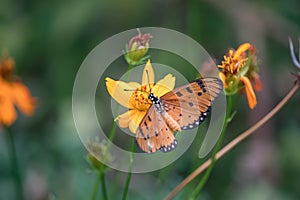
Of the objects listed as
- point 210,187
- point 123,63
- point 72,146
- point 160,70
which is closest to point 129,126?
point 160,70

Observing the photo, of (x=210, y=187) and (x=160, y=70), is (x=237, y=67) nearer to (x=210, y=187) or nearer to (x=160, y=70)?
(x=160, y=70)

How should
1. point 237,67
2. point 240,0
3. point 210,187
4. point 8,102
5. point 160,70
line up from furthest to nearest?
point 240,0, point 210,187, point 8,102, point 160,70, point 237,67

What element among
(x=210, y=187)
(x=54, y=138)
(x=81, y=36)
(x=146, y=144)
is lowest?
(x=210, y=187)

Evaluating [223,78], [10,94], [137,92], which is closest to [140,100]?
[137,92]

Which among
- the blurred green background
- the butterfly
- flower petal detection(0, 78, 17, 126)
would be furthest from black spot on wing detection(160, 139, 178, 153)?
the blurred green background

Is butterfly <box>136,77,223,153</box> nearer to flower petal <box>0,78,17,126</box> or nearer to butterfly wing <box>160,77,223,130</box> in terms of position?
butterfly wing <box>160,77,223,130</box>
